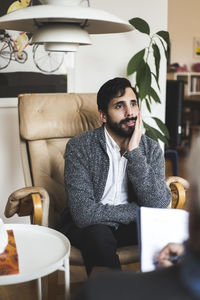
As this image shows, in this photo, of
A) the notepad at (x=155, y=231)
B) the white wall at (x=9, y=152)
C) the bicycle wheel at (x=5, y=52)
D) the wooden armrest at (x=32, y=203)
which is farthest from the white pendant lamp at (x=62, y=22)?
the white wall at (x=9, y=152)

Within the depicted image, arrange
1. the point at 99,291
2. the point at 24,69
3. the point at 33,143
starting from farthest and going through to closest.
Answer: the point at 24,69 < the point at 33,143 < the point at 99,291

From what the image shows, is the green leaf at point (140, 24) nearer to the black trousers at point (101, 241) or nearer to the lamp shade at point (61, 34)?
the black trousers at point (101, 241)

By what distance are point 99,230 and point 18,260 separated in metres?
0.46

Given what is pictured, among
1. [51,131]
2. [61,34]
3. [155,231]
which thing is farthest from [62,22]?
[51,131]

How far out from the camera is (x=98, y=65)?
3.23 m

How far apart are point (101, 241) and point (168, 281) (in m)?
1.30

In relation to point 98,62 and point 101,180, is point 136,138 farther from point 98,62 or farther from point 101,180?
point 98,62

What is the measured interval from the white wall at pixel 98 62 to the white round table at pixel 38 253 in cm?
118

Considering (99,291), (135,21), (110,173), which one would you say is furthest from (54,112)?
(99,291)

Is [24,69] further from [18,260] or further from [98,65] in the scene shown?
[18,260]

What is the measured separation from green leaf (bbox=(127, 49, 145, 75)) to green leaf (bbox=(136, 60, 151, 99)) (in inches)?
1.3

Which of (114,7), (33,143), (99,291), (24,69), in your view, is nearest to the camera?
(99,291)

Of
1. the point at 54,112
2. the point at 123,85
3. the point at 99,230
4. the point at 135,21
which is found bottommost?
the point at 99,230

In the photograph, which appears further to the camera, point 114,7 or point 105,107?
point 114,7
